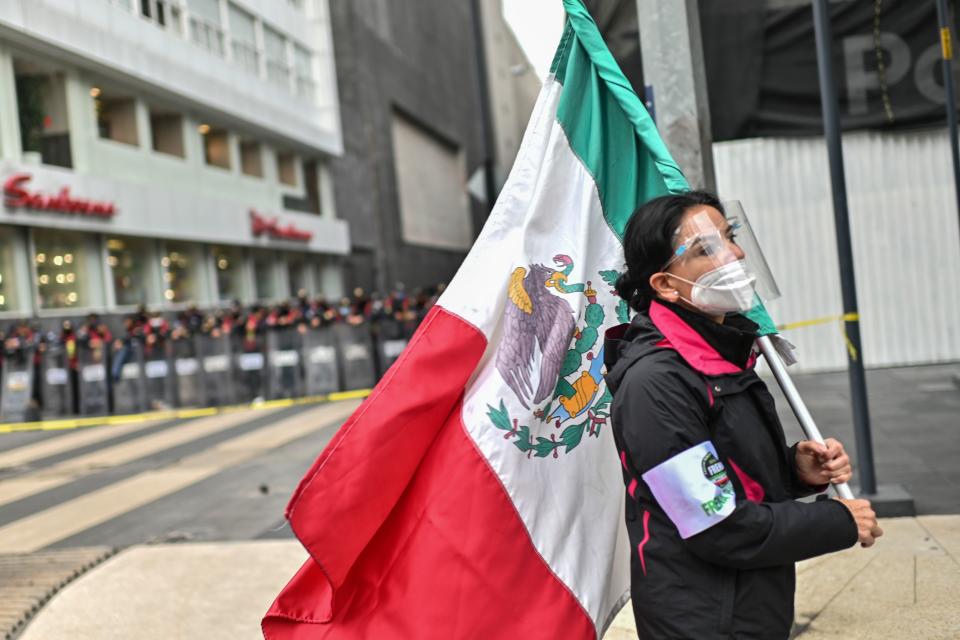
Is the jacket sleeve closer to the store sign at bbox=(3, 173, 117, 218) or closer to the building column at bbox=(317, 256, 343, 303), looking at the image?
the store sign at bbox=(3, 173, 117, 218)

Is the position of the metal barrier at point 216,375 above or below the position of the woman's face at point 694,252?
below

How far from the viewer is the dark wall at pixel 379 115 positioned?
39.6 meters

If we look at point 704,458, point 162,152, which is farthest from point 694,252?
point 162,152

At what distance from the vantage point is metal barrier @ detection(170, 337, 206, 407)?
16.7 m

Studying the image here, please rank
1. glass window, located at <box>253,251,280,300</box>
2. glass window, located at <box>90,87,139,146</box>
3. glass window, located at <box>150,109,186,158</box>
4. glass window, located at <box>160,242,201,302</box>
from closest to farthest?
glass window, located at <box>90,87,139,146</box>
glass window, located at <box>160,242,201,302</box>
glass window, located at <box>150,109,186,158</box>
glass window, located at <box>253,251,280,300</box>

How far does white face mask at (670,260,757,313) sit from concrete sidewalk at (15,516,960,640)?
2.21 m

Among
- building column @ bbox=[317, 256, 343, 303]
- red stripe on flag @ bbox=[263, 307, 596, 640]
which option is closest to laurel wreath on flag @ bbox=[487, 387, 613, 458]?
red stripe on flag @ bbox=[263, 307, 596, 640]

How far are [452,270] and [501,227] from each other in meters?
52.5

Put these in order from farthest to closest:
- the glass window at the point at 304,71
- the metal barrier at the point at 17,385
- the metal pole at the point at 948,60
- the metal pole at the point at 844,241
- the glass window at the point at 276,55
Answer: the glass window at the point at 304,71
the glass window at the point at 276,55
the metal barrier at the point at 17,385
the metal pole at the point at 948,60
the metal pole at the point at 844,241

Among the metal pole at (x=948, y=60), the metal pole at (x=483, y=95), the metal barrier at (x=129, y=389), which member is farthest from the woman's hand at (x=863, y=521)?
the metal barrier at (x=129, y=389)

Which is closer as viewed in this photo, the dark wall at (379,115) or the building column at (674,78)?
the building column at (674,78)

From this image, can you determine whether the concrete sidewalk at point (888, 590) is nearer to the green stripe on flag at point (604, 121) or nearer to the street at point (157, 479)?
the green stripe on flag at point (604, 121)

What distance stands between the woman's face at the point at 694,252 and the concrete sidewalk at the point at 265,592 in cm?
227

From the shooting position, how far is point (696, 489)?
1.90 m
